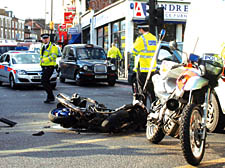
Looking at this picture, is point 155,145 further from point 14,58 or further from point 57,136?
point 14,58

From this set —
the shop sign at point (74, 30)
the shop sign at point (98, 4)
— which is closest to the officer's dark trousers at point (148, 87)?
the shop sign at point (98, 4)

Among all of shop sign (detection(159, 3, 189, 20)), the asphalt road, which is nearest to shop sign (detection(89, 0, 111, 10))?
shop sign (detection(159, 3, 189, 20))

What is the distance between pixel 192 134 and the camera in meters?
4.55

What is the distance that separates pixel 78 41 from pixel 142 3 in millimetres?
18901

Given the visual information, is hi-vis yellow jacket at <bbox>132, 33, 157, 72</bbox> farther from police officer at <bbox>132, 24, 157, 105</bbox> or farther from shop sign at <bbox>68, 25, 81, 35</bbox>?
shop sign at <bbox>68, 25, 81, 35</bbox>

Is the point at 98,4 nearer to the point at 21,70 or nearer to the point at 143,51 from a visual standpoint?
the point at 21,70

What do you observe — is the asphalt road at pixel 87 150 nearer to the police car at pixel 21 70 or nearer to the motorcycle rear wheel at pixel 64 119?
the motorcycle rear wheel at pixel 64 119

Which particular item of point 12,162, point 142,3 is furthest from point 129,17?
point 12,162

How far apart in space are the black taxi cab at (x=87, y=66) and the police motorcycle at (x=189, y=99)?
11741mm

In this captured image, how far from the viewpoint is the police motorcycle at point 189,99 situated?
176 inches

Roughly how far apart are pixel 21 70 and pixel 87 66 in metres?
2.95

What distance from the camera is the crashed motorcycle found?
246 inches

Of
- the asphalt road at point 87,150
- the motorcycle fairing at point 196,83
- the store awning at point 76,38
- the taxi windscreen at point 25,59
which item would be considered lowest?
the asphalt road at point 87,150

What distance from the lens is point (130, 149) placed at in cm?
536
